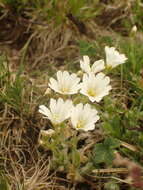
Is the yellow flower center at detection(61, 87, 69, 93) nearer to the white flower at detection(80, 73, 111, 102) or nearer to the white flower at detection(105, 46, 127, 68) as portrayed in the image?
the white flower at detection(80, 73, 111, 102)

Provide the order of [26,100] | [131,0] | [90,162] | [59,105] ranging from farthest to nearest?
[131,0], [26,100], [90,162], [59,105]

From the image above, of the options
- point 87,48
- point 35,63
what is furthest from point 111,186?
point 35,63

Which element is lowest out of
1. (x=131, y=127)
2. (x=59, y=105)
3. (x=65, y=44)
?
(x=131, y=127)

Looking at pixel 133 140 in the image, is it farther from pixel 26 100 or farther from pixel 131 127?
pixel 26 100

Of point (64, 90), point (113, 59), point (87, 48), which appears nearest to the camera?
point (64, 90)

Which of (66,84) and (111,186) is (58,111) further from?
(111,186)

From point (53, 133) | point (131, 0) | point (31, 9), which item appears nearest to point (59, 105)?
point (53, 133)

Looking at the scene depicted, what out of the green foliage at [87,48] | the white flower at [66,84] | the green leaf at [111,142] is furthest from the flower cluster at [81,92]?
the green foliage at [87,48]
